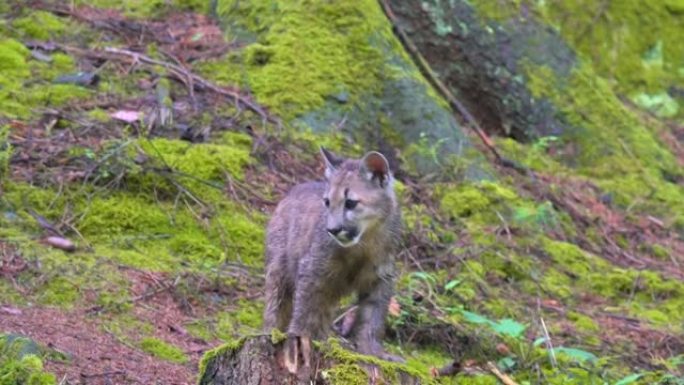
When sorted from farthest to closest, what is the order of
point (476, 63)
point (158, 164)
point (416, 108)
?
point (476, 63) → point (416, 108) → point (158, 164)

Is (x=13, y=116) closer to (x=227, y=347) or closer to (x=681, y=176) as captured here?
(x=227, y=347)

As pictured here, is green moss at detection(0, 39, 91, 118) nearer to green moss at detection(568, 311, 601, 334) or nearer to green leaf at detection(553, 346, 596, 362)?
green moss at detection(568, 311, 601, 334)

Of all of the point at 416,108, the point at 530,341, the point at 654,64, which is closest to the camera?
the point at 530,341

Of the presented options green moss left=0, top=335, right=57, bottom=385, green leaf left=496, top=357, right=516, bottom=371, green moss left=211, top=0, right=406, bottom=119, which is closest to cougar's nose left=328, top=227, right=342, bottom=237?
green leaf left=496, top=357, right=516, bottom=371

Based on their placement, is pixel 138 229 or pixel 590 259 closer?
pixel 138 229

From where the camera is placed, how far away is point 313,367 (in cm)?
531

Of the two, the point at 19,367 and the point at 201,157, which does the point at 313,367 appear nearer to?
the point at 19,367

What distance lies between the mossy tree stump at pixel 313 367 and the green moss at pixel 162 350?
195 centimetres

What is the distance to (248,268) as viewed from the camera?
29.5 ft

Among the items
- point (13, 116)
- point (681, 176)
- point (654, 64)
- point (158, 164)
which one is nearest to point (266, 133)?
point (158, 164)

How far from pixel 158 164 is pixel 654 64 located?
8345 mm

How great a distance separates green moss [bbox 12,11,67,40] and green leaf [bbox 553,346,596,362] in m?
5.61

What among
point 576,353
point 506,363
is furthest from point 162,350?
point 576,353

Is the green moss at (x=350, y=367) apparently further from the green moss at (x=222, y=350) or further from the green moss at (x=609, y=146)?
the green moss at (x=609, y=146)
